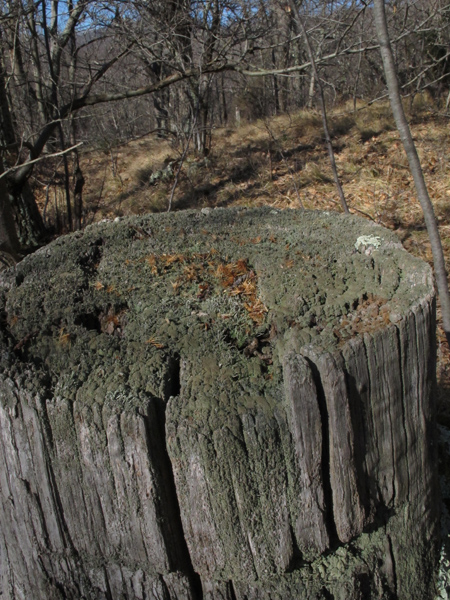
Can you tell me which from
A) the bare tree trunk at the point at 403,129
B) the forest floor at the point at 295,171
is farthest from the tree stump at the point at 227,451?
the forest floor at the point at 295,171

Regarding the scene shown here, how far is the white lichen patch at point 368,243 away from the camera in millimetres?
1814

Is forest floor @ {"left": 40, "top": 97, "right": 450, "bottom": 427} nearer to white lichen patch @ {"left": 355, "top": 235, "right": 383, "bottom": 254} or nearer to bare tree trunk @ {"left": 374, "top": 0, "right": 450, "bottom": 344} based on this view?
bare tree trunk @ {"left": 374, "top": 0, "right": 450, "bottom": 344}

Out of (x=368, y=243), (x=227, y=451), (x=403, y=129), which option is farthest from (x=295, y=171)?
(x=227, y=451)

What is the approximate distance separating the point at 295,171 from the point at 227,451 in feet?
22.6

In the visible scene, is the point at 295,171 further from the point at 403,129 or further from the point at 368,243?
the point at 368,243

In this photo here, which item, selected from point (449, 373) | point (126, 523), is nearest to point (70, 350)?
point (126, 523)

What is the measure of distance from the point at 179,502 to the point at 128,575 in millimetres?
264

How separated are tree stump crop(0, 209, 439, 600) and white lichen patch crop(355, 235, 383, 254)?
26 cm

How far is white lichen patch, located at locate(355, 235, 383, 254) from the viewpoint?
1.81 metres

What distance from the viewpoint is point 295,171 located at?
7.54m

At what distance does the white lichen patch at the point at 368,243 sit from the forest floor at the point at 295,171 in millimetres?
3291

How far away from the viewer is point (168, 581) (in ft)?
4.20

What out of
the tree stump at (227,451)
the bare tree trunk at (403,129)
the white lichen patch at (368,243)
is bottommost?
the tree stump at (227,451)

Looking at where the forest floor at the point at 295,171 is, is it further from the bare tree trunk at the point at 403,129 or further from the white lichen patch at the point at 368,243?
the white lichen patch at the point at 368,243
